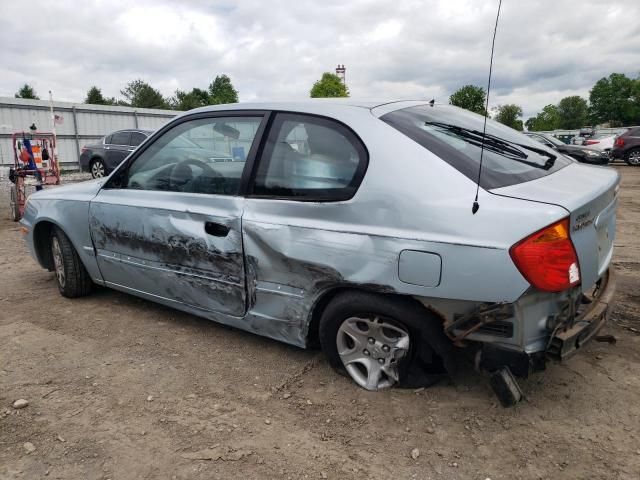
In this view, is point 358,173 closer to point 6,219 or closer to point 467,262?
point 467,262

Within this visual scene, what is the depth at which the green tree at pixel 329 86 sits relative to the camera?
53.1m

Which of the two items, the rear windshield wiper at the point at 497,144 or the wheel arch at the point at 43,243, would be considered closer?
the rear windshield wiper at the point at 497,144

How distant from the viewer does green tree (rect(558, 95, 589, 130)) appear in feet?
306

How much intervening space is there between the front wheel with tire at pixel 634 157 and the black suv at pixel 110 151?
17063mm

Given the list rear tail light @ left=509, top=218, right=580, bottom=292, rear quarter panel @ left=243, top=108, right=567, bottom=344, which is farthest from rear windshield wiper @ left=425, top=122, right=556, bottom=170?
rear tail light @ left=509, top=218, right=580, bottom=292

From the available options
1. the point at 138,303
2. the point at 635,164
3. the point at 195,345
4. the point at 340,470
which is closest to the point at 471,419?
the point at 340,470

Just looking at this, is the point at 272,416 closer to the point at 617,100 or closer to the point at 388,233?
the point at 388,233

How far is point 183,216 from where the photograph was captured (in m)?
3.05

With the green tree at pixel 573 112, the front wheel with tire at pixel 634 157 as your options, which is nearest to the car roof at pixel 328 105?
the front wheel with tire at pixel 634 157

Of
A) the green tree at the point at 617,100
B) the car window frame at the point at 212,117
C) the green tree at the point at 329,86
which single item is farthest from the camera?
the green tree at the point at 617,100

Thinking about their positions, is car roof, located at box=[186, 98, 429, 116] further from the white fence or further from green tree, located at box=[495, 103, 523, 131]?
the white fence

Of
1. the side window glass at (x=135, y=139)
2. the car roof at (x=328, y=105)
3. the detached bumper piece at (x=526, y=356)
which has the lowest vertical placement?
the detached bumper piece at (x=526, y=356)

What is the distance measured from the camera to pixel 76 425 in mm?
2447

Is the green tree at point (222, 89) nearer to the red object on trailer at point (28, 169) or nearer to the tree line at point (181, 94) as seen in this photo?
the tree line at point (181, 94)
